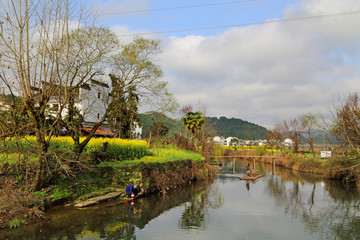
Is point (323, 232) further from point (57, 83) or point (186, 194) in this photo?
point (57, 83)

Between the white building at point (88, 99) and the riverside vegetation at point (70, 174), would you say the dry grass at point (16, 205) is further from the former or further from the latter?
the white building at point (88, 99)

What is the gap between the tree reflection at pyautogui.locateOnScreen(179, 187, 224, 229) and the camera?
1608 cm

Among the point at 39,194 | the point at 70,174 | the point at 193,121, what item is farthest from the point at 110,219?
the point at 193,121

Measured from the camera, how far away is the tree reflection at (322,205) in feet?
51.9

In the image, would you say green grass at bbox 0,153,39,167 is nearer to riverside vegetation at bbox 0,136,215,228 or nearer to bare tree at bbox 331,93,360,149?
riverside vegetation at bbox 0,136,215,228

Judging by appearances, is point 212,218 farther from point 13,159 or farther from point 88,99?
point 13,159

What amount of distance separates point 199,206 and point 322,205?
9543 mm

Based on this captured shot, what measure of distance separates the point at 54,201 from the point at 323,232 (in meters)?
14.3

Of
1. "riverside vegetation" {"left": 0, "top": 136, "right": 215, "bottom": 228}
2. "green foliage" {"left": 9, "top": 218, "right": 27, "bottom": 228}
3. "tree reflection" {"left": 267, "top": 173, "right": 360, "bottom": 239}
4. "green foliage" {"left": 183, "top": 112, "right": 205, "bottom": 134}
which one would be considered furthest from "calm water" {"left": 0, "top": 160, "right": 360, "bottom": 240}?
"green foliage" {"left": 183, "top": 112, "right": 205, "bottom": 134}

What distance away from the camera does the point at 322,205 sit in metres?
22.2

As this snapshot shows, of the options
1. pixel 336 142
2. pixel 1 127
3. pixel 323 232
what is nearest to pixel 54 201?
pixel 1 127

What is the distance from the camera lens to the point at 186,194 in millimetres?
24734

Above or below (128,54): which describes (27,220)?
below

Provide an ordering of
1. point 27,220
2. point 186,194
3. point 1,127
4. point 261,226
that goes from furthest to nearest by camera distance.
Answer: point 186,194, point 261,226, point 1,127, point 27,220
